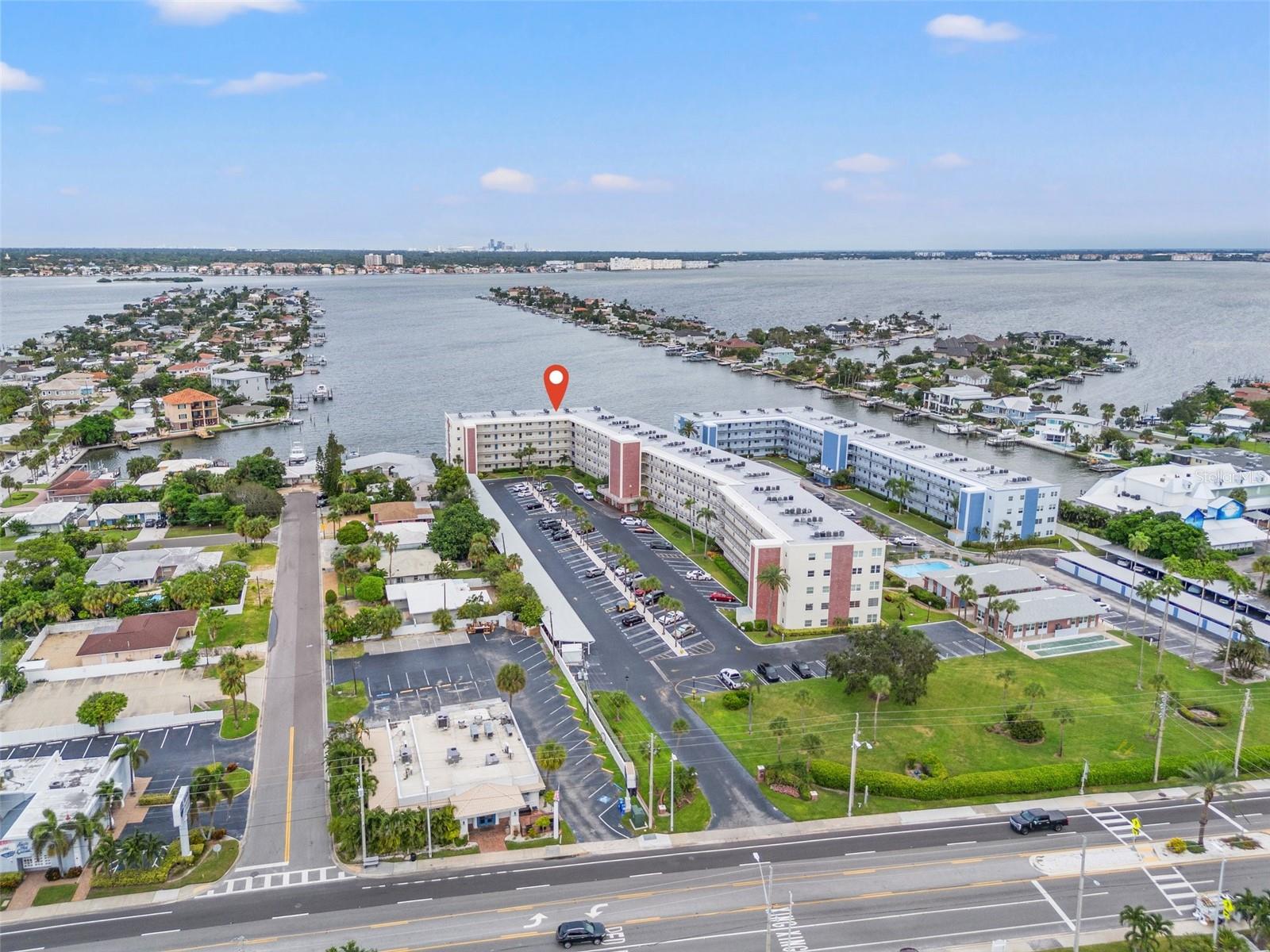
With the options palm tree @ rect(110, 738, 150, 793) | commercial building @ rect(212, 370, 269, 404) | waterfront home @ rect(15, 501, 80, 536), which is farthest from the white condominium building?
commercial building @ rect(212, 370, 269, 404)

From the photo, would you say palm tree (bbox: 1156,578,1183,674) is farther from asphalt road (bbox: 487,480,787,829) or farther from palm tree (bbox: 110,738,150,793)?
palm tree (bbox: 110,738,150,793)

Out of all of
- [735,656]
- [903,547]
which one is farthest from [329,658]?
[903,547]

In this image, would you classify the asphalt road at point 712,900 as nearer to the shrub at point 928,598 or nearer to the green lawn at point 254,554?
the shrub at point 928,598

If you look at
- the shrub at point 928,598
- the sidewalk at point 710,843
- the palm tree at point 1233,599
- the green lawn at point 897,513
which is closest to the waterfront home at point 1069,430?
the green lawn at point 897,513

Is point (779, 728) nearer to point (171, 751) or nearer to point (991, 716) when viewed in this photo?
point (991, 716)

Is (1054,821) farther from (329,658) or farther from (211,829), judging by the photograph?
(329,658)

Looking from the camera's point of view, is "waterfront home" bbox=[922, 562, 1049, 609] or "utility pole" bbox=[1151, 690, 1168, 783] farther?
"waterfront home" bbox=[922, 562, 1049, 609]
